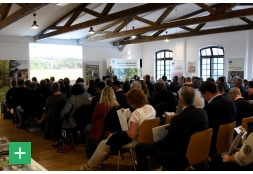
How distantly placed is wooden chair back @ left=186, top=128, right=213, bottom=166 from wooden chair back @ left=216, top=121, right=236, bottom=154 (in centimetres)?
34

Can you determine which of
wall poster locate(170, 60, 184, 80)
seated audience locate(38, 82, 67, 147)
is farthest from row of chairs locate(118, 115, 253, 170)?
wall poster locate(170, 60, 184, 80)

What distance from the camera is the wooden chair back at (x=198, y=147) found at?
2.62 m

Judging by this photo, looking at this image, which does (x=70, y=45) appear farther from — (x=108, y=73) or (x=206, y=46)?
(x=206, y=46)

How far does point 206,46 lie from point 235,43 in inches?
56.5

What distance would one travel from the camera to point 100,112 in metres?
3.85

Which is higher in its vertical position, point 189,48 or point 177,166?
point 189,48

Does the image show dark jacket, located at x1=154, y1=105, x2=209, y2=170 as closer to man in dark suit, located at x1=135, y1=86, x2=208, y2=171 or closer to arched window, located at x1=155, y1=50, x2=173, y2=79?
man in dark suit, located at x1=135, y1=86, x2=208, y2=171

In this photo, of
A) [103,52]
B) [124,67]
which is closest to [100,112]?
[124,67]

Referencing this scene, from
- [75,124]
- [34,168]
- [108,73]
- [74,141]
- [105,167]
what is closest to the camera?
[34,168]

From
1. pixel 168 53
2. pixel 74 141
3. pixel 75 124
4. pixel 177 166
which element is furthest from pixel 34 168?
pixel 168 53

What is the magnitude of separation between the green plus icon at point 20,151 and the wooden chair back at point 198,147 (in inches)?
62.6

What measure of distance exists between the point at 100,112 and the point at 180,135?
1.46m

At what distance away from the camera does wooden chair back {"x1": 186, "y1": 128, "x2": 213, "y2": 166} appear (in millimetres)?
2623

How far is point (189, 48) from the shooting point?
41.7ft
